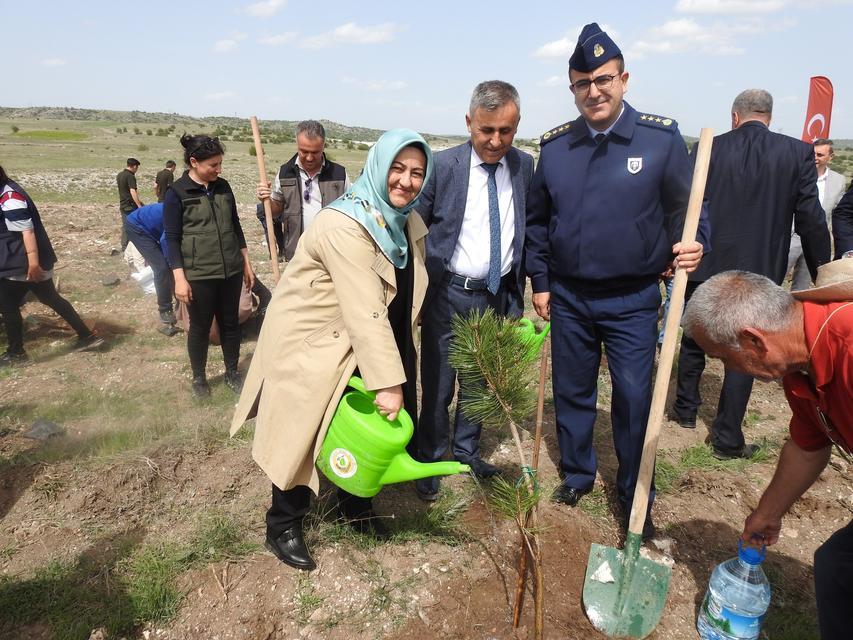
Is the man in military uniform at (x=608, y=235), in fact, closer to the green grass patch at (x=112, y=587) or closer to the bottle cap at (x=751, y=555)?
the bottle cap at (x=751, y=555)

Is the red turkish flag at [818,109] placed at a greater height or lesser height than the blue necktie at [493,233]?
greater

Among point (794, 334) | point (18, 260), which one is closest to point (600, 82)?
point (794, 334)

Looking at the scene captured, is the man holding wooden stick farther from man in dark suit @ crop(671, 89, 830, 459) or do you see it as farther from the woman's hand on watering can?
man in dark suit @ crop(671, 89, 830, 459)

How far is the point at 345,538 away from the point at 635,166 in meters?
2.24

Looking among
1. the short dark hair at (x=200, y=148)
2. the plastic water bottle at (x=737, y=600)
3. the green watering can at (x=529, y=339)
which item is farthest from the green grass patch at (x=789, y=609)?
the short dark hair at (x=200, y=148)

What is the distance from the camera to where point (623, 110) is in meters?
2.42

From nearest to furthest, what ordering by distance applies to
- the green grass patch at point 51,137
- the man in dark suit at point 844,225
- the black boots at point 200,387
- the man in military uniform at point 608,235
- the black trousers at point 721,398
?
1. the man in military uniform at point 608,235
2. the man in dark suit at point 844,225
3. the black trousers at point 721,398
4. the black boots at point 200,387
5. the green grass patch at point 51,137

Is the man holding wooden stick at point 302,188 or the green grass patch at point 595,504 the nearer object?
the green grass patch at point 595,504

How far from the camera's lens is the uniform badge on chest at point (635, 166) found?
237cm

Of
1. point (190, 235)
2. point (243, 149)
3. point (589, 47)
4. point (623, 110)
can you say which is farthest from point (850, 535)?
point (243, 149)

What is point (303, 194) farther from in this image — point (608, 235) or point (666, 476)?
point (666, 476)

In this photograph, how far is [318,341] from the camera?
81.9 inches

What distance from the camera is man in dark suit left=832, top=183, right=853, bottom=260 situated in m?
3.14

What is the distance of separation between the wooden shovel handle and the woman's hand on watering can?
0.95 meters
